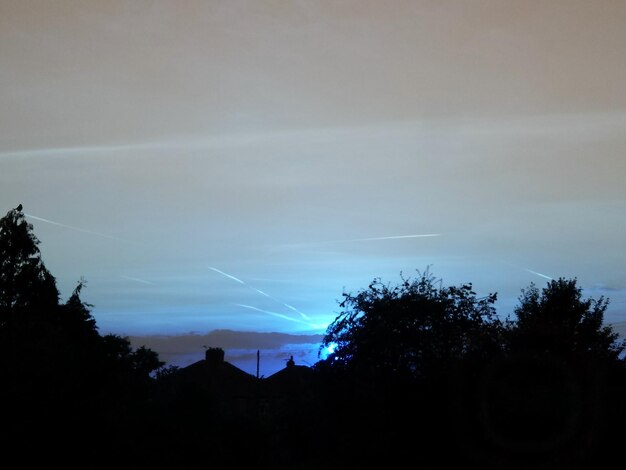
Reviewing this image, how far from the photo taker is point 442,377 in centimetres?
2894

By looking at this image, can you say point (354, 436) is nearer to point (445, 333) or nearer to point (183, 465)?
point (183, 465)

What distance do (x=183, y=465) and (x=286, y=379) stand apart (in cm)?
5648

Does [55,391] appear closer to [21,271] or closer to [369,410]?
[369,410]

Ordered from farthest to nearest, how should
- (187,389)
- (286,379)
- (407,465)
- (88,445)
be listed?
(286,379) < (187,389) < (407,465) < (88,445)

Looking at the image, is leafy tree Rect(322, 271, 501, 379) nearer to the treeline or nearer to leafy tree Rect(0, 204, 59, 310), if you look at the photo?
the treeline

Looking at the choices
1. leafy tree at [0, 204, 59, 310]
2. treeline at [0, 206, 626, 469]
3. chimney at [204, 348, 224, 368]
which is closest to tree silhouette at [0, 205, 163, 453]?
treeline at [0, 206, 626, 469]

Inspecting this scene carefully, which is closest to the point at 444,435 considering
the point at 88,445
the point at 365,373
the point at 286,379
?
the point at 365,373

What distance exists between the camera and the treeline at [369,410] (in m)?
23.9

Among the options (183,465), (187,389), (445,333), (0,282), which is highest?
(0,282)

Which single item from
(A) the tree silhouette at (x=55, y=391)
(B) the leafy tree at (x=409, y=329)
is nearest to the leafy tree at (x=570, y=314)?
(B) the leafy tree at (x=409, y=329)

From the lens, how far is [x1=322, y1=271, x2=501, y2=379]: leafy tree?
3572 centimetres

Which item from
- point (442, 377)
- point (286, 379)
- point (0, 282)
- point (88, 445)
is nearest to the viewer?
point (88, 445)

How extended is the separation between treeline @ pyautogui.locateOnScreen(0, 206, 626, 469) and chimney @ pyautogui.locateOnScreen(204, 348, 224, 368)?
4522cm

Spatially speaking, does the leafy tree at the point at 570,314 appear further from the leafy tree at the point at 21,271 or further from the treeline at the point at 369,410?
the leafy tree at the point at 21,271
